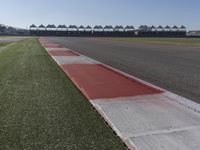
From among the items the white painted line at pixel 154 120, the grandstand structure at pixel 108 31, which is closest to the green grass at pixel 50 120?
the white painted line at pixel 154 120

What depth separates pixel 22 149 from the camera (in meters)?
4.16

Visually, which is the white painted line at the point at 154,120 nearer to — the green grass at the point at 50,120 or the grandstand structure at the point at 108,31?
the green grass at the point at 50,120

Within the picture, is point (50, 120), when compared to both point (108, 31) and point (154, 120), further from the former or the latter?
point (108, 31)

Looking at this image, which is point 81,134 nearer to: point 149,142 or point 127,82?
point 149,142

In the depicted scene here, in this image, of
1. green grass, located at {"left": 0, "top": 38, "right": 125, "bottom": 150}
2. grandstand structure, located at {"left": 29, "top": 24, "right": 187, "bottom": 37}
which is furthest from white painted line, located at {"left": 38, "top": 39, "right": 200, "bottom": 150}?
grandstand structure, located at {"left": 29, "top": 24, "right": 187, "bottom": 37}

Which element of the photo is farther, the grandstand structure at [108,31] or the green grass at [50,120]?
the grandstand structure at [108,31]

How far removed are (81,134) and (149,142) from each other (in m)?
1.01

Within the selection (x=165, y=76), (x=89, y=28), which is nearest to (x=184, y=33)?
(x=89, y=28)

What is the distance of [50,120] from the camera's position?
5453mm

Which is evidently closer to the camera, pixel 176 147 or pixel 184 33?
pixel 176 147

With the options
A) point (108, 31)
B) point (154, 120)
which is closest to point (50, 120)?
point (154, 120)

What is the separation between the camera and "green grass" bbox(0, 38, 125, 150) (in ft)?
14.2

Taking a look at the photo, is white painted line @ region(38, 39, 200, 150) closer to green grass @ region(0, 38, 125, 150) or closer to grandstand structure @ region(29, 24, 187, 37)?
green grass @ region(0, 38, 125, 150)

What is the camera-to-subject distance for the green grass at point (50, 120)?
434 centimetres
